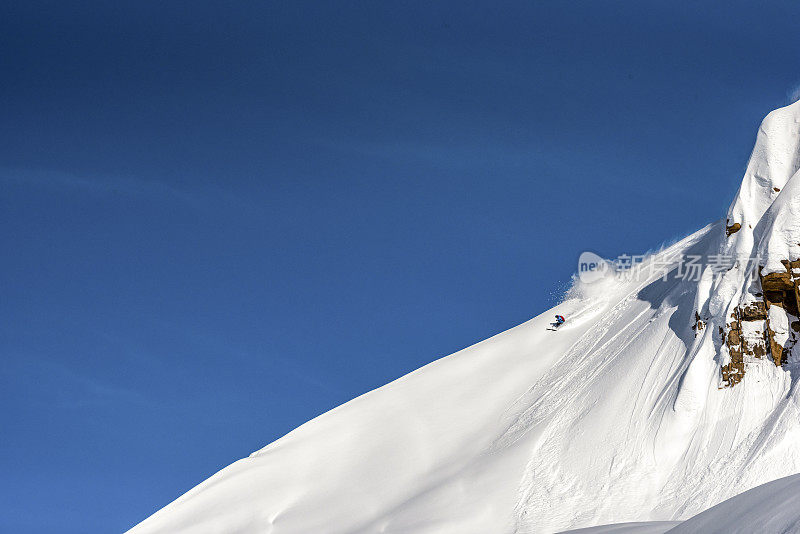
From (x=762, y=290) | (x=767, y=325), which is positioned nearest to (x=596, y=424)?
(x=767, y=325)

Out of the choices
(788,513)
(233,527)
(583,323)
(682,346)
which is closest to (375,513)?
(233,527)

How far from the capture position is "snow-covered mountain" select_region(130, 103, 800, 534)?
2836 cm

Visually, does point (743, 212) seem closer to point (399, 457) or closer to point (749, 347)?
point (749, 347)

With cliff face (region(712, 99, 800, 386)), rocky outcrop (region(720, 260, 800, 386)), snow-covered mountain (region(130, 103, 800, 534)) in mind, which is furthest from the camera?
cliff face (region(712, 99, 800, 386))

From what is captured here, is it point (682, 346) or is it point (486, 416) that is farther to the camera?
point (486, 416)

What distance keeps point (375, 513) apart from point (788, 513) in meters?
26.6

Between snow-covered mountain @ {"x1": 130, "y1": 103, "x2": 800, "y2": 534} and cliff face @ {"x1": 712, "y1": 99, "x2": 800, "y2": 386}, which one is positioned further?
cliff face @ {"x1": 712, "y1": 99, "x2": 800, "y2": 386}

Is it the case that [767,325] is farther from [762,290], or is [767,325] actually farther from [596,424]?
[596,424]

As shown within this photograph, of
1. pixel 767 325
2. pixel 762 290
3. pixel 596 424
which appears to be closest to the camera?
pixel 767 325

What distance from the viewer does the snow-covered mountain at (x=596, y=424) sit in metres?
28.4

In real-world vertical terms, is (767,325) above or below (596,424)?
above

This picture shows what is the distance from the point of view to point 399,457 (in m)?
36.0

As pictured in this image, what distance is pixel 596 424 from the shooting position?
31656mm

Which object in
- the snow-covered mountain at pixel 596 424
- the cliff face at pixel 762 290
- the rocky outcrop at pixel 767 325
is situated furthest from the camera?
the cliff face at pixel 762 290
